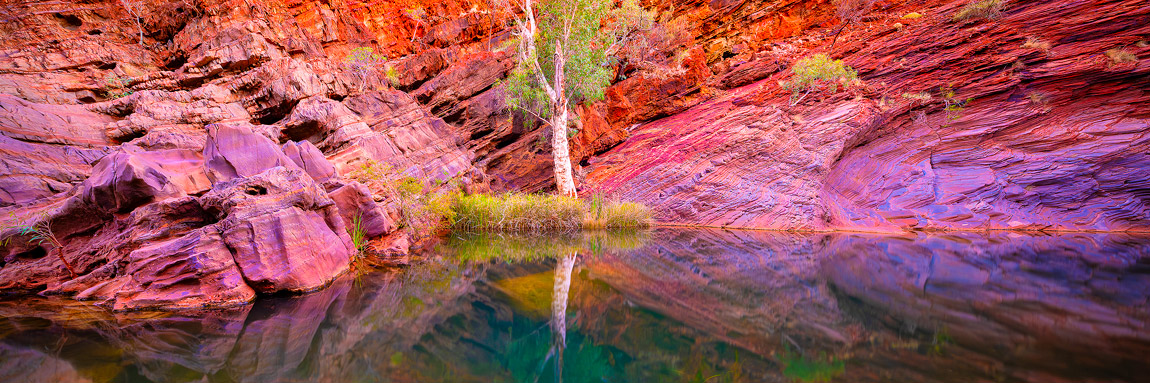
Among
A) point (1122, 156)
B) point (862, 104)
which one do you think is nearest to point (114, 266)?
point (862, 104)

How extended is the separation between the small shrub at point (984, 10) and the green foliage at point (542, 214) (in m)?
13.8

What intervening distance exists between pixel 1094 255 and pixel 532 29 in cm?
1529

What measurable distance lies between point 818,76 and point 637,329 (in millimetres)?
15123

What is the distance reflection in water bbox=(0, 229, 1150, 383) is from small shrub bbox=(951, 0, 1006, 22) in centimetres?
1248

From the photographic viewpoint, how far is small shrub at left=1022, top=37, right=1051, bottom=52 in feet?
43.5

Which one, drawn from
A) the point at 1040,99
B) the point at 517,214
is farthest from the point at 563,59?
the point at 1040,99

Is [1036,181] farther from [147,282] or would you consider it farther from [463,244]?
[147,282]

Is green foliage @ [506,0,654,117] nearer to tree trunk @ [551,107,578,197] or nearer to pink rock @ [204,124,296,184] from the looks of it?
tree trunk @ [551,107,578,197]

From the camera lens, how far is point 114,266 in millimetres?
5031

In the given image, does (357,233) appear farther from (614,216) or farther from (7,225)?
(614,216)

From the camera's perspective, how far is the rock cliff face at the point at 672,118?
36.7ft

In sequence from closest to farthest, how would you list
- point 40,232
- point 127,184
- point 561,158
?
1. point 40,232
2. point 127,184
3. point 561,158

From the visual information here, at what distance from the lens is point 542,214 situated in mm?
11102

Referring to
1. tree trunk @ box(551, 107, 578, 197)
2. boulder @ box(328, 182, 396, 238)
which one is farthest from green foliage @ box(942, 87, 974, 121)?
boulder @ box(328, 182, 396, 238)
